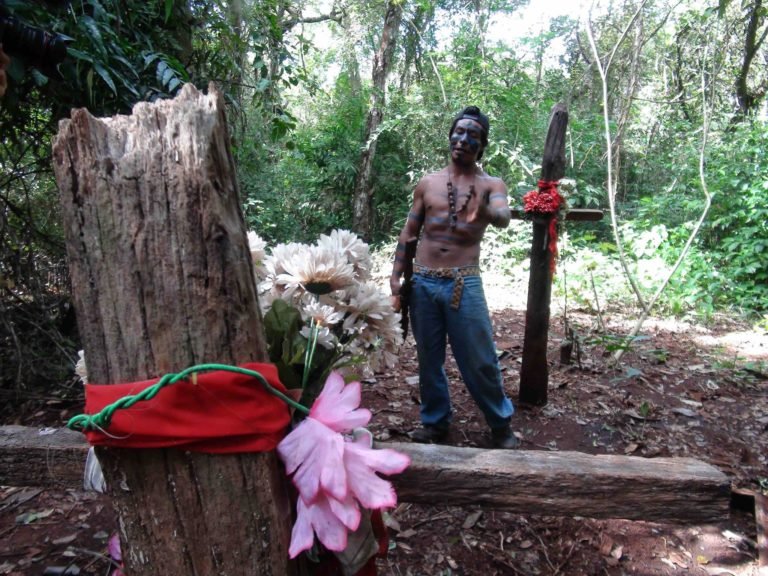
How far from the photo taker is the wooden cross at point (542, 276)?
340 cm

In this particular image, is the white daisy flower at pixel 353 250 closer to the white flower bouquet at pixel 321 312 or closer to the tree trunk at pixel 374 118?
the white flower bouquet at pixel 321 312

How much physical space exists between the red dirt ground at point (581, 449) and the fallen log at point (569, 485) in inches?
5.3

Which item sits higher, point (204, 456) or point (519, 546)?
point (204, 456)

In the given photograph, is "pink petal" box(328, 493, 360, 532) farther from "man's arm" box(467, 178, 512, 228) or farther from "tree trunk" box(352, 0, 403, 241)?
"tree trunk" box(352, 0, 403, 241)

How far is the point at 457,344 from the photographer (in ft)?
9.61

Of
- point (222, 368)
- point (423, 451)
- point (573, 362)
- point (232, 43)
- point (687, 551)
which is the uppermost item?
point (232, 43)

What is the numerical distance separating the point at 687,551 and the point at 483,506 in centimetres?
187

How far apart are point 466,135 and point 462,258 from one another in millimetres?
699

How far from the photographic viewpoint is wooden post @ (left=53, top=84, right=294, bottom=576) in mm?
802

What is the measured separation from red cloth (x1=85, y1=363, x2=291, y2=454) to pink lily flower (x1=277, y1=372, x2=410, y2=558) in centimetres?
8

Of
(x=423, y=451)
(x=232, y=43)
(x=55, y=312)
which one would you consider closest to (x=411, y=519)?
(x=423, y=451)

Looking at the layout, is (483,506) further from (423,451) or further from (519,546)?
(519,546)

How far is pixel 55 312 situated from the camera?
4043 millimetres

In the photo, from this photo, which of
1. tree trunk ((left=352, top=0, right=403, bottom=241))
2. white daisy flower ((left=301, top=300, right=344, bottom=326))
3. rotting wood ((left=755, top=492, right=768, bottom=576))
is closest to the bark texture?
white daisy flower ((left=301, top=300, right=344, bottom=326))
